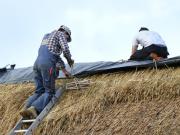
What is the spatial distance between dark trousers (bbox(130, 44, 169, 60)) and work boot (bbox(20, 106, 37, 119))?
179 cm

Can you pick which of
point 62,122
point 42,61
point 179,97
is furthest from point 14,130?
point 179,97

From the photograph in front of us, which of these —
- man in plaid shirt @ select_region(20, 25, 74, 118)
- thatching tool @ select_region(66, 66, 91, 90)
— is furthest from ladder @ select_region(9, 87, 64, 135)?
thatching tool @ select_region(66, 66, 91, 90)

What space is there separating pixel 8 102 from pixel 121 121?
1.97 m

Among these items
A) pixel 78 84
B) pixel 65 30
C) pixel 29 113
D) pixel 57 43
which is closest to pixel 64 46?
pixel 57 43

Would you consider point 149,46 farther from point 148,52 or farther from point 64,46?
point 64,46

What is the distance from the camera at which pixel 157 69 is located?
6.79m

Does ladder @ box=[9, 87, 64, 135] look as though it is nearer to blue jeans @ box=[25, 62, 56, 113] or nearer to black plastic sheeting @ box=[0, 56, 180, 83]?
blue jeans @ box=[25, 62, 56, 113]

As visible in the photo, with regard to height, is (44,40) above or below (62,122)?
above

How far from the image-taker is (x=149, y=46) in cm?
750

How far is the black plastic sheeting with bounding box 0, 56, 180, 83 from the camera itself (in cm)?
680

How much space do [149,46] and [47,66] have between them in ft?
5.30

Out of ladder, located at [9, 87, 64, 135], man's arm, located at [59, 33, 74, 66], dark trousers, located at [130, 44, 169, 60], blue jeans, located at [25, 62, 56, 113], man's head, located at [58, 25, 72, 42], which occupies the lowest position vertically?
ladder, located at [9, 87, 64, 135]

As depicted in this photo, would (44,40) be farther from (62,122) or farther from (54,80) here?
(62,122)

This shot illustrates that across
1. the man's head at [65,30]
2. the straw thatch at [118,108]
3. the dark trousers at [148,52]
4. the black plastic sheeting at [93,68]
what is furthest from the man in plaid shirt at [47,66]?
the dark trousers at [148,52]
